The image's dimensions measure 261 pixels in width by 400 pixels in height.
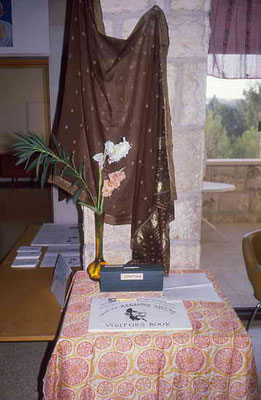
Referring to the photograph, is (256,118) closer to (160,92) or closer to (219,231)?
(219,231)

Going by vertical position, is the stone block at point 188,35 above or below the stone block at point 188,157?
above

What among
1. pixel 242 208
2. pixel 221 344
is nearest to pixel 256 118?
pixel 242 208

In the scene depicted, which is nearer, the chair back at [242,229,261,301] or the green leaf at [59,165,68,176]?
the green leaf at [59,165,68,176]

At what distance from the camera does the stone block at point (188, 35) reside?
5.33 feet

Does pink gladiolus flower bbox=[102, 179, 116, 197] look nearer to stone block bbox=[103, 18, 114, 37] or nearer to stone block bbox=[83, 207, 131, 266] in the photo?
stone block bbox=[83, 207, 131, 266]

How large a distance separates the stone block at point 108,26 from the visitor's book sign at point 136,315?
1079 millimetres

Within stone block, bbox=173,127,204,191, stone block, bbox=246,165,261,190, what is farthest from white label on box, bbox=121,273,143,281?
stone block, bbox=246,165,261,190

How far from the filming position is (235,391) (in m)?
1.24

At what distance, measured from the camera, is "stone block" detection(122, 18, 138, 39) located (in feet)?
5.29

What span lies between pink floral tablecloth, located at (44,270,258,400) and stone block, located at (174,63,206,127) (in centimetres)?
90

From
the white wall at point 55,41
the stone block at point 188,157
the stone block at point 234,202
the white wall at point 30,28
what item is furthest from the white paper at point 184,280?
the stone block at point 234,202

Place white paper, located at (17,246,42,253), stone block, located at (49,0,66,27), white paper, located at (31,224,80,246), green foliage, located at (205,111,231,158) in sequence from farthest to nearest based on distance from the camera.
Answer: green foliage, located at (205,111,231,158) → stone block, located at (49,0,66,27) → white paper, located at (31,224,80,246) → white paper, located at (17,246,42,253)

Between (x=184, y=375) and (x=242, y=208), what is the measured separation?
4446mm

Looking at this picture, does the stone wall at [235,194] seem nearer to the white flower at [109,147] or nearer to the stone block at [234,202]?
the stone block at [234,202]
